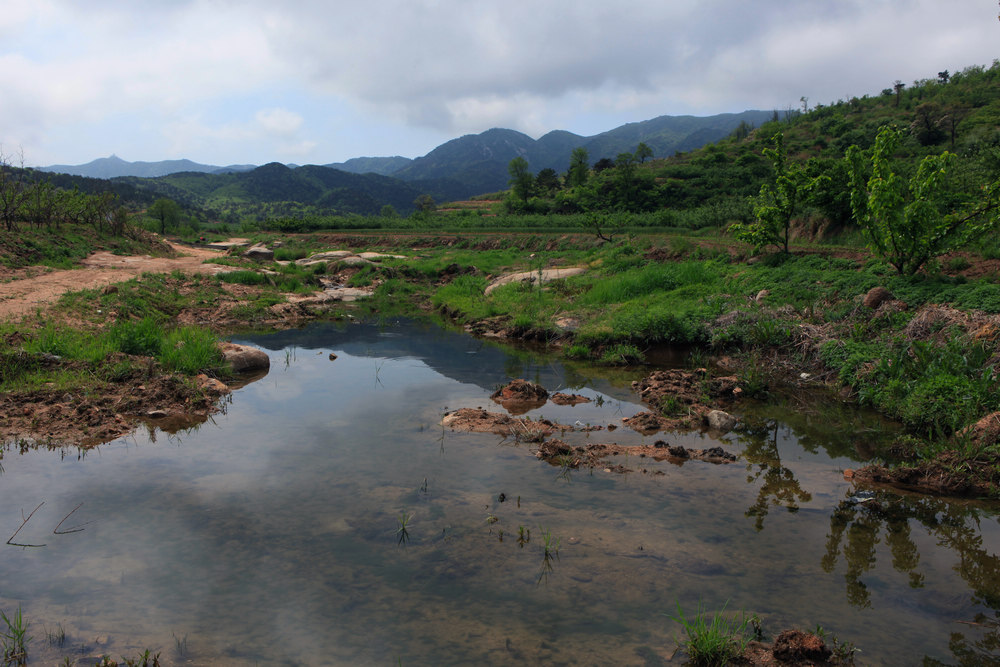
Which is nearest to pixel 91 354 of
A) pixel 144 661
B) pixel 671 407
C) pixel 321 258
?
pixel 144 661

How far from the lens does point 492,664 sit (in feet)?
12.5

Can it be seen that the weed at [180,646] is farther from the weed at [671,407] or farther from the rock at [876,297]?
the rock at [876,297]

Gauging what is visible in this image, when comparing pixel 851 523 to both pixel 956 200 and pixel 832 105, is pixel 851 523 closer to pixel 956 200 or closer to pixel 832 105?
pixel 956 200

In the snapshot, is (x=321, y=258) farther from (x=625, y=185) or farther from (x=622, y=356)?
(x=625, y=185)

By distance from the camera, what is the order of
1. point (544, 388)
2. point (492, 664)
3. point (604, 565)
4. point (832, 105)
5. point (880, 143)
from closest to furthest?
point (492, 664)
point (604, 565)
point (544, 388)
point (880, 143)
point (832, 105)

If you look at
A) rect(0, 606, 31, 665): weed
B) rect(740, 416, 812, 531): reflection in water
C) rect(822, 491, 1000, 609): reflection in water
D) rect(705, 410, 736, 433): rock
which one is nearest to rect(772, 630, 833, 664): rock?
rect(822, 491, 1000, 609): reflection in water

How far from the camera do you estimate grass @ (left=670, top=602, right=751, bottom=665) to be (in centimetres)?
379

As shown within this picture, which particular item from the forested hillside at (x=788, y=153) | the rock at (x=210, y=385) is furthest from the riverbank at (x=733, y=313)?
the forested hillside at (x=788, y=153)

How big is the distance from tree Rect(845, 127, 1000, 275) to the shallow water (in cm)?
505

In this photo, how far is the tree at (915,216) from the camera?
10672mm

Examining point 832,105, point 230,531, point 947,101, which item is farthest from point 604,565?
point 832,105

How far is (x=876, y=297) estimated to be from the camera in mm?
11023

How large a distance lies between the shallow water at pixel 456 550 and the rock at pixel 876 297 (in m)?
3.79

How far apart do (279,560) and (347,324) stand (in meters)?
13.2
